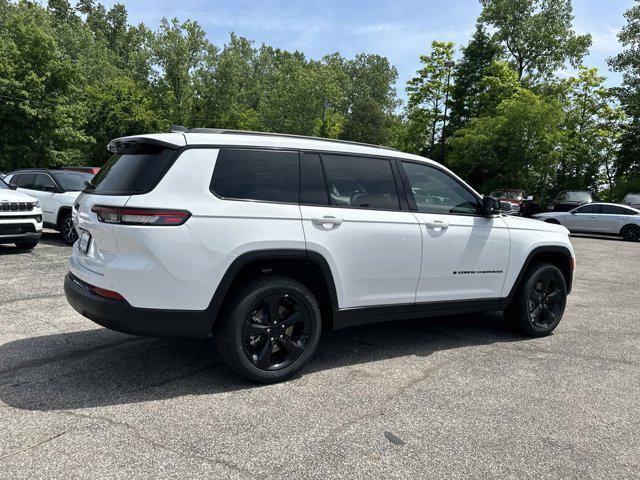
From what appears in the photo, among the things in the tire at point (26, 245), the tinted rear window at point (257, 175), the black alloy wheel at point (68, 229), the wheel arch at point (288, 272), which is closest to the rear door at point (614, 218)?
the black alloy wheel at point (68, 229)

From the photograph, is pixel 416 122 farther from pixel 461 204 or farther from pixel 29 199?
pixel 461 204

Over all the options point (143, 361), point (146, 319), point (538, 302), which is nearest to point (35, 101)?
point (143, 361)

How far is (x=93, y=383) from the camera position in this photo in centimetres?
361

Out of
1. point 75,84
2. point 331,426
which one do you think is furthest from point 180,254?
point 75,84

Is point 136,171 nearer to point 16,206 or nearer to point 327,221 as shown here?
point 327,221

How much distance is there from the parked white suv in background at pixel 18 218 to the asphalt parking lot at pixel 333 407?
4.47 meters

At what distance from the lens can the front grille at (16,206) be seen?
8969 mm

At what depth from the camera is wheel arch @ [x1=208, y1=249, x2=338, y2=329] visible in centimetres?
344

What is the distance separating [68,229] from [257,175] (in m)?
8.69

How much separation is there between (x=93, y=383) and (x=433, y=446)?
7.93 feet

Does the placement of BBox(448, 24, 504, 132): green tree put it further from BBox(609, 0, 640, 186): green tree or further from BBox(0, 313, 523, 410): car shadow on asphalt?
BBox(0, 313, 523, 410): car shadow on asphalt

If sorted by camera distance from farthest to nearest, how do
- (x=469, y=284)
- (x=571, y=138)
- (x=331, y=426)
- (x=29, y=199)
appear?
(x=571, y=138), (x=29, y=199), (x=469, y=284), (x=331, y=426)

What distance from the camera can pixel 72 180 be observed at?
11.3 meters

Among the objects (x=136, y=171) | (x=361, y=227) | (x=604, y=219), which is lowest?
(x=604, y=219)
